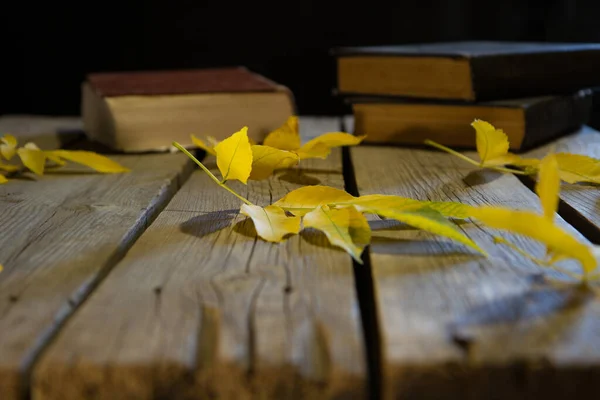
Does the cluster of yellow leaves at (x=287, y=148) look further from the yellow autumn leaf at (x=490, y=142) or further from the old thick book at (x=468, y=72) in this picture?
the old thick book at (x=468, y=72)

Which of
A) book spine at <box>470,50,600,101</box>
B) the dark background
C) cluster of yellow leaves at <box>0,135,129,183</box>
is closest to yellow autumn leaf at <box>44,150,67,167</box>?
cluster of yellow leaves at <box>0,135,129,183</box>

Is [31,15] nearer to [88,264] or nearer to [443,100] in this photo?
[443,100]

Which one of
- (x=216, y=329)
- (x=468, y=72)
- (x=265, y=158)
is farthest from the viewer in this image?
(x=468, y=72)

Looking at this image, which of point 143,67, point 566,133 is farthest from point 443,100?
point 143,67

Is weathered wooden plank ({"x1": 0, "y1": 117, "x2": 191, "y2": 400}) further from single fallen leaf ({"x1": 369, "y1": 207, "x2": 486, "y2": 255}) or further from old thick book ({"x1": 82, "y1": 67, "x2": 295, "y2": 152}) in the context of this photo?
single fallen leaf ({"x1": 369, "y1": 207, "x2": 486, "y2": 255})

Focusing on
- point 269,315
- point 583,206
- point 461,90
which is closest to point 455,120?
point 461,90

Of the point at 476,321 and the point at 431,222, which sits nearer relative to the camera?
the point at 476,321

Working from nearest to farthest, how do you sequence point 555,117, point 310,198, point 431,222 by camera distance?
point 431,222 → point 310,198 → point 555,117

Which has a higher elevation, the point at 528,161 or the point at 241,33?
the point at 241,33

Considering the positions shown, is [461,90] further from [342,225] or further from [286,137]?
[342,225]
